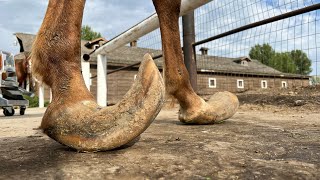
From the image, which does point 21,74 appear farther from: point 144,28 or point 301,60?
point 301,60

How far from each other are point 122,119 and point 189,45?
421 cm

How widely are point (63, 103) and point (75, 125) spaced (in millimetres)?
105

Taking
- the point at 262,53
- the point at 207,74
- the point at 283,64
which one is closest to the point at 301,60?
the point at 283,64

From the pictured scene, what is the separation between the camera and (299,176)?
27.7 inches

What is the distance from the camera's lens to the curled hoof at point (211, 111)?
67.6 inches

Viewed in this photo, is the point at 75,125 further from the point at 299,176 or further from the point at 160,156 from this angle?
the point at 299,176

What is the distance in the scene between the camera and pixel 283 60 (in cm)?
5325

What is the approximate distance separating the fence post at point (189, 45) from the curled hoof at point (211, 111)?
298cm

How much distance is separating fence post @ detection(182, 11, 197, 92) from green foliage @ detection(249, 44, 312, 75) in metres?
47.5

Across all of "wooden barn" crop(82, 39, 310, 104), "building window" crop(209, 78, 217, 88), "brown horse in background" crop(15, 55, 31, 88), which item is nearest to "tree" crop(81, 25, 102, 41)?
"wooden barn" crop(82, 39, 310, 104)

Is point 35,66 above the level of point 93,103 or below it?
above

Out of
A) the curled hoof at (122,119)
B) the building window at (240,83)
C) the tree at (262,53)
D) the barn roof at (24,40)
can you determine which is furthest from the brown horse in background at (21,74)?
the tree at (262,53)

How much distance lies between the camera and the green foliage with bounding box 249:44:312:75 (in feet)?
166

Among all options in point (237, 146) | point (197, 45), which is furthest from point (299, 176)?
point (197, 45)
